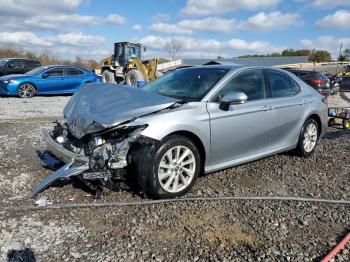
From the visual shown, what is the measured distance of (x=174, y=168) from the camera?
4.24 metres

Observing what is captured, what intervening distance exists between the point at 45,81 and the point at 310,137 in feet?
40.9

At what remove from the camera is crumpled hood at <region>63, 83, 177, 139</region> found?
13.5 feet

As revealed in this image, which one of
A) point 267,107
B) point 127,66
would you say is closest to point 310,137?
point 267,107

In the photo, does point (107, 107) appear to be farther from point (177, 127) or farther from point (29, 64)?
point (29, 64)

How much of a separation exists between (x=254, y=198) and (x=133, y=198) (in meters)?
1.40

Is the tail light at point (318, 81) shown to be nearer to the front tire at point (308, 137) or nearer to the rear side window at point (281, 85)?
the front tire at point (308, 137)

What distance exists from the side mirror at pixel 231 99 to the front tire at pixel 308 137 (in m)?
1.86

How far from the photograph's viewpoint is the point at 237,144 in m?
4.81

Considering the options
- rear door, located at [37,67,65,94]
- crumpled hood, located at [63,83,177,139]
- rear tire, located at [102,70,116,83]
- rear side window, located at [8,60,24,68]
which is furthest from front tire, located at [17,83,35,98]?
crumpled hood, located at [63,83,177,139]

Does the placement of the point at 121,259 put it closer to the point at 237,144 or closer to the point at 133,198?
the point at 133,198

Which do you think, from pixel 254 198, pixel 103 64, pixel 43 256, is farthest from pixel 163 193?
pixel 103 64

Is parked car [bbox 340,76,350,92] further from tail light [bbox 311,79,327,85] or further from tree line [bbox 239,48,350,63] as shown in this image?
tree line [bbox 239,48,350,63]

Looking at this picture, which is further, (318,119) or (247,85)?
(318,119)

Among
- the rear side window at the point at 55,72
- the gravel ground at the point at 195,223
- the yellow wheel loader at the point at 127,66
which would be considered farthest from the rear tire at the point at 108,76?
the gravel ground at the point at 195,223
